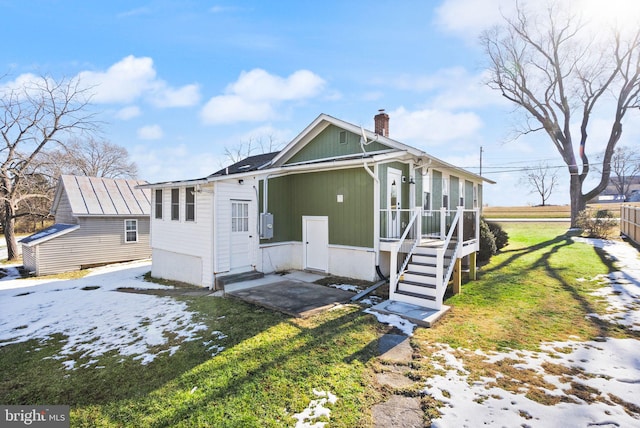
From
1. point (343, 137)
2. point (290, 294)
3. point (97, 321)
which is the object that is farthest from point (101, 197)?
point (290, 294)

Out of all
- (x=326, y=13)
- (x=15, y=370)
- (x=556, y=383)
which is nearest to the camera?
(x=556, y=383)

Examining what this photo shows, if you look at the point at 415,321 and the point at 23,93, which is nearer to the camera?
the point at 415,321

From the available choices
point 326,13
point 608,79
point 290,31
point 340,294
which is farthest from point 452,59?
point 608,79

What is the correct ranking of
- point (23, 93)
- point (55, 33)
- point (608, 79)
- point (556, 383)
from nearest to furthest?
1. point (556, 383)
2. point (55, 33)
3. point (23, 93)
4. point (608, 79)

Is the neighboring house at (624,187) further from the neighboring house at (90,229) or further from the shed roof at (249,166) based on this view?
the neighboring house at (90,229)

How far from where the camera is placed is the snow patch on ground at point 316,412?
317cm

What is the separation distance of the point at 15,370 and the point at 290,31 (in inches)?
448

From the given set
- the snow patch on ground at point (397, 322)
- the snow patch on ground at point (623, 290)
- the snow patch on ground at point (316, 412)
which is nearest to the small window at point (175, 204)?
the snow patch on ground at point (397, 322)

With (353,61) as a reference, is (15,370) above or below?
below

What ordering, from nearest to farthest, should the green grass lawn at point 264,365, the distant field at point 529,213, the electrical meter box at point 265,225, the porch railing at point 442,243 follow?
the green grass lawn at point 264,365 < the porch railing at point 442,243 < the electrical meter box at point 265,225 < the distant field at point 529,213

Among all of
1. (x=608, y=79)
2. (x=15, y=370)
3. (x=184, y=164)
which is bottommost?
(x=15, y=370)

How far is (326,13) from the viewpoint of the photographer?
9.39 m

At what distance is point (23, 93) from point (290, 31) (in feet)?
55.3

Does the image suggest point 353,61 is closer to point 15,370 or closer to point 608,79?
point 15,370
